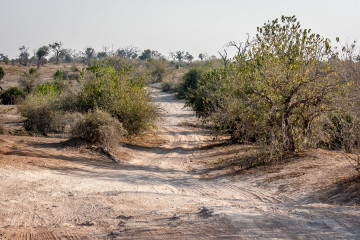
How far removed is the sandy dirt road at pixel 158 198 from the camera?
574 centimetres

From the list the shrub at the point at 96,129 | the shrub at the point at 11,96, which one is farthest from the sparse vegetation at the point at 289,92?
the shrub at the point at 11,96

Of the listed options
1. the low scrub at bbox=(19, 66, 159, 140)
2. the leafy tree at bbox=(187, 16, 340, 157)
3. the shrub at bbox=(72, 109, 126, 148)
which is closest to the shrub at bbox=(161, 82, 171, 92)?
the low scrub at bbox=(19, 66, 159, 140)

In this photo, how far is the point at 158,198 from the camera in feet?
26.7

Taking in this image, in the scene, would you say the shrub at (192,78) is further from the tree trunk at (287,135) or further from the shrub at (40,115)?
the tree trunk at (287,135)

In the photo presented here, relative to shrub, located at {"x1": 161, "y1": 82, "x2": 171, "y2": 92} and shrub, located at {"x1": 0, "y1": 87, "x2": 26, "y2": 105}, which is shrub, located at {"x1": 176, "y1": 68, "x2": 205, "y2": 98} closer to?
shrub, located at {"x1": 161, "y1": 82, "x2": 171, "y2": 92}

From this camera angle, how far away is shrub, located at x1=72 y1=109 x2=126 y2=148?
14203mm

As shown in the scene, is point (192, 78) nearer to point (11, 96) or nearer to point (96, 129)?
point (11, 96)

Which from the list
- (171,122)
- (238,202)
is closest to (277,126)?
(238,202)

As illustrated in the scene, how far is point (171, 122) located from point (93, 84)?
11880 mm

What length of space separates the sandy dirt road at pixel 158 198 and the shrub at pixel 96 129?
84 cm

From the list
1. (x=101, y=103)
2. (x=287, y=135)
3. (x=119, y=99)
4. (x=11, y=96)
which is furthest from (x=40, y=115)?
(x=11, y=96)

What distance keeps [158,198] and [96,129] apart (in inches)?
268

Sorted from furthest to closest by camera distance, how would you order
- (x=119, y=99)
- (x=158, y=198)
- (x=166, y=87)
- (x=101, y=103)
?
(x=166, y=87), (x=119, y=99), (x=101, y=103), (x=158, y=198)

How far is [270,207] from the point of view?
6.79 meters
